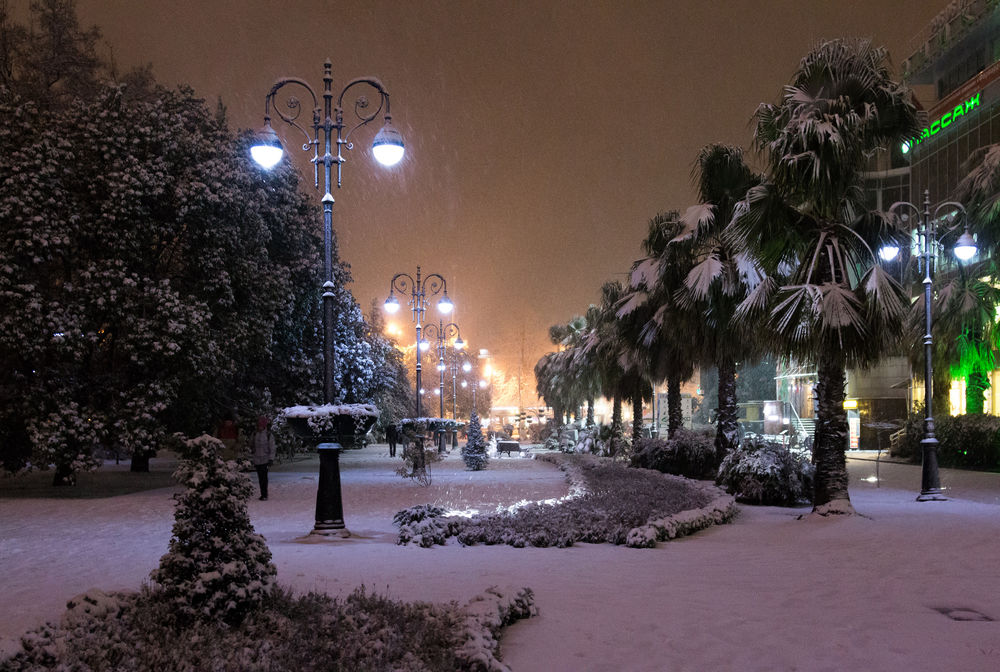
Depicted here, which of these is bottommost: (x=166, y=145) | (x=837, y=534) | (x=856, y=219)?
(x=837, y=534)

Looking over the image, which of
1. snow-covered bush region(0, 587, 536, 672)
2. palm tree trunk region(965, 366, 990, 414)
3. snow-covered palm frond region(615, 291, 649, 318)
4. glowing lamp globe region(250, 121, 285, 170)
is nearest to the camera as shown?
snow-covered bush region(0, 587, 536, 672)

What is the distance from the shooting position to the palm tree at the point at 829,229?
47.0 ft

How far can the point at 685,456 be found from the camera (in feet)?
85.8

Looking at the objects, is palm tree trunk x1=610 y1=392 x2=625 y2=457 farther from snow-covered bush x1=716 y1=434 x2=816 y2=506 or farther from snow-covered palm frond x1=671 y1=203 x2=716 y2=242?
snow-covered bush x1=716 y1=434 x2=816 y2=506

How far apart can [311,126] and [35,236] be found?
10028mm

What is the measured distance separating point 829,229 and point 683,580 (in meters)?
8.45

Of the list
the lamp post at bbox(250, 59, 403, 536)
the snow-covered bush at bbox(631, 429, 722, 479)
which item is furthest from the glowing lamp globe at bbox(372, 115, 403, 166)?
the snow-covered bush at bbox(631, 429, 722, 479)

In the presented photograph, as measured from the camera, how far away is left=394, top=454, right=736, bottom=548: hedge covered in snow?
11992mm

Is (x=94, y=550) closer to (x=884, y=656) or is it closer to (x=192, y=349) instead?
(x=884, y=656)

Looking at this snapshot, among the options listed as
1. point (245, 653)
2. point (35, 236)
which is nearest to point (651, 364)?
point (35, 236)

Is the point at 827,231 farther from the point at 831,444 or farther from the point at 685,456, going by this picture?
the point at 685,456

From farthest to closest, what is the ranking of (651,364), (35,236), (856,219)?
(651,364), (35,236), (856,219)

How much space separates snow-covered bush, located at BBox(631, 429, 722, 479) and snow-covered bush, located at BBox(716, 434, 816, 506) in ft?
20.1

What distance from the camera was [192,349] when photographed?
72.5 feet
